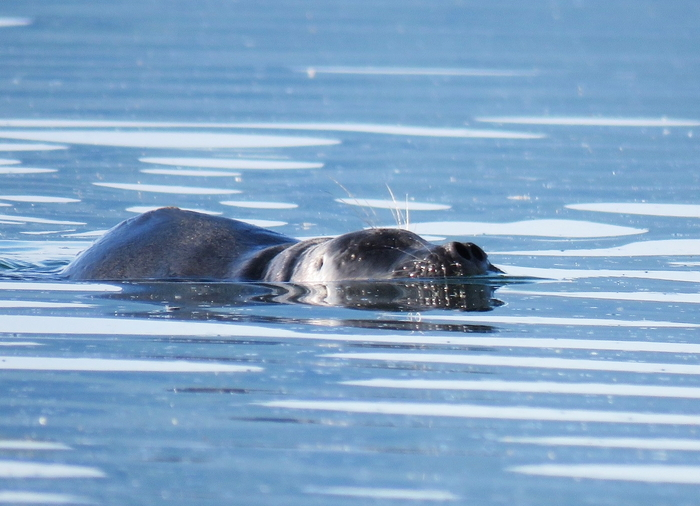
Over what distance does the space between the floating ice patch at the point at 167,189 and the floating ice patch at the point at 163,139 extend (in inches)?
95.6

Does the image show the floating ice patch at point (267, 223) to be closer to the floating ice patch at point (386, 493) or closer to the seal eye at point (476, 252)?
the seal eye at point (476, 252)

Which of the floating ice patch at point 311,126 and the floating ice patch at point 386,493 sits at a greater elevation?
the floating ice patch at point 311,126

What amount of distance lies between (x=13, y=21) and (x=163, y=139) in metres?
18.6

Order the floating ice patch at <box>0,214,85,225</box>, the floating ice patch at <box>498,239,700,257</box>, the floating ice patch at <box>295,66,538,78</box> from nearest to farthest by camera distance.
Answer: the floating ice patch at <box>498,239,700,257</box>
the floating ice patch at <box>0,214,85,225</box>
the floating ice patch at <box>295,66,538,78</box>

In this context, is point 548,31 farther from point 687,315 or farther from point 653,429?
point 653,429

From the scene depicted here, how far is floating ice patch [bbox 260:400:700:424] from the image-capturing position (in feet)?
19.4

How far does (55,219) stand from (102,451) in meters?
7.38

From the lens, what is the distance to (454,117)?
19781mm

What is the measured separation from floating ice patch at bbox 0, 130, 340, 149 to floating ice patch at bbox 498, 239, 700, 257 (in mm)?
6367

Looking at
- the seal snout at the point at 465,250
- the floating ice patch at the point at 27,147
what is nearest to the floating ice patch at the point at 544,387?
the seal snout at the point at 465,250

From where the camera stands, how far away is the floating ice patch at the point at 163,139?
16.8 metres

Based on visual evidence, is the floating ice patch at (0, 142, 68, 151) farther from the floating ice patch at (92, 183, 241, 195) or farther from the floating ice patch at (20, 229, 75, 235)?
the floating ice patch at (20, 229, 75, 235)

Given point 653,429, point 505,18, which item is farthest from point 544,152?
point 505,18

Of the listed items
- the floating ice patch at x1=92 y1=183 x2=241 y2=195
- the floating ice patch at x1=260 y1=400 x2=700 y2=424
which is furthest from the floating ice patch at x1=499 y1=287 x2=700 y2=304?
the floating ice patch at x1=92 y1=183 x2=241 y2=195
